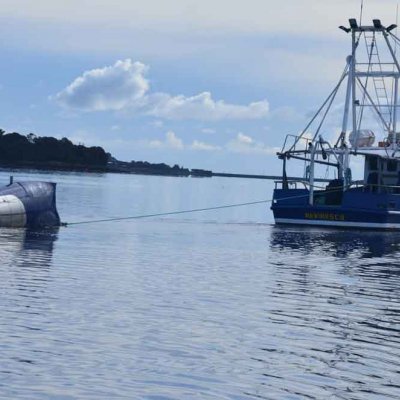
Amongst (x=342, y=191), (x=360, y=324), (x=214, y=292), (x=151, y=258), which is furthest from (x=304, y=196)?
(x=360, y=324)

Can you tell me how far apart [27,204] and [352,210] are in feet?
64.2

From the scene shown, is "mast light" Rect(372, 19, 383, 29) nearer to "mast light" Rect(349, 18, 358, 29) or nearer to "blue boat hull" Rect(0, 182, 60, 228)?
"mast light" Rect(349, 18, 358, 29)

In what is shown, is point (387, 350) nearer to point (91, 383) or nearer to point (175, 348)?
point (175, 348)

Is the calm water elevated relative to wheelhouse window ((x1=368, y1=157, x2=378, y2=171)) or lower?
lower

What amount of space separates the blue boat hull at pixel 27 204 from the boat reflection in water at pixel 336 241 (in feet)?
32.2

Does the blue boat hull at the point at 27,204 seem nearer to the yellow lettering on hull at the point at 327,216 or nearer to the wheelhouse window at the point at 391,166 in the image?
the yellow lettering on hull at the point at 327,216

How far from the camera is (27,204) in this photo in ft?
138

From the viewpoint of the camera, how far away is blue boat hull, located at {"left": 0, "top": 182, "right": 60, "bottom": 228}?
136ft

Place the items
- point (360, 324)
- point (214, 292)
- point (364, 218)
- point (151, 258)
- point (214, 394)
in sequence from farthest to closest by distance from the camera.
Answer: point (364, 218) → point (151, 258) → point (214, 292) → point (360, 324) → point (214, 394)

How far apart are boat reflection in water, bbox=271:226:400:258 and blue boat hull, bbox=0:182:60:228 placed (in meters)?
9.82

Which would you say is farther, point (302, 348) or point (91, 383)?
point (302, 348)

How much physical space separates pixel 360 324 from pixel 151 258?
14.0 meters

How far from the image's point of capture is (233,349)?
1650 cm

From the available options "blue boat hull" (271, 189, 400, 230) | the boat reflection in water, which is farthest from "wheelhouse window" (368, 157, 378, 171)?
the boat reflection in water
